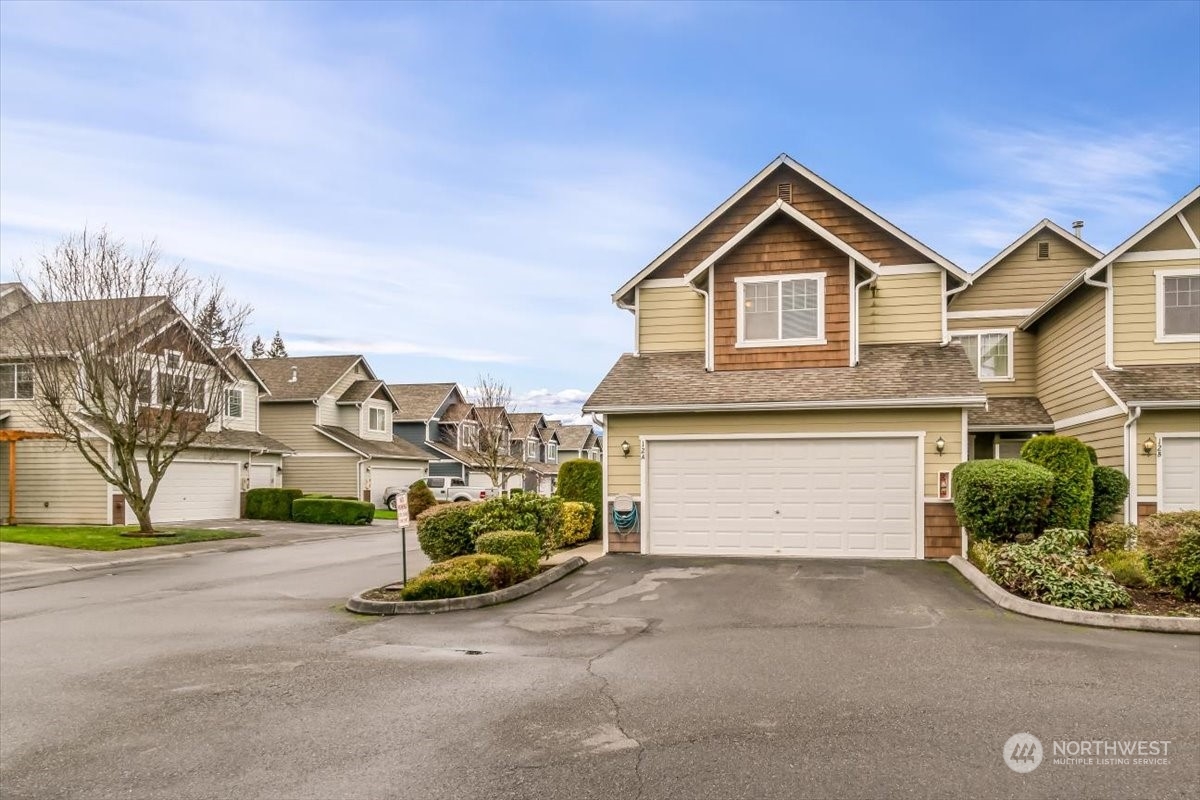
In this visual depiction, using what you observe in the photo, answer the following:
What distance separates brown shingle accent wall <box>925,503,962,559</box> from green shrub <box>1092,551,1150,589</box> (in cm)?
316

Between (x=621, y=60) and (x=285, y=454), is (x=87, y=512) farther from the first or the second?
(x=621, y=60)

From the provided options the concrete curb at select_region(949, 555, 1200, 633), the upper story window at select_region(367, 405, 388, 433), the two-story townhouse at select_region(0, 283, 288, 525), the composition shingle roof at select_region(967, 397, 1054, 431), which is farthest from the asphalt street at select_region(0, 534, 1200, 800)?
the upper story window at select_region(367, 405, 388, 433)

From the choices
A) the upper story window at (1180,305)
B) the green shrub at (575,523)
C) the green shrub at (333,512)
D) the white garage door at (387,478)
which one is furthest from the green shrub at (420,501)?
the upper story window at (1180,305)

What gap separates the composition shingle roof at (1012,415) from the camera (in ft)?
72.8

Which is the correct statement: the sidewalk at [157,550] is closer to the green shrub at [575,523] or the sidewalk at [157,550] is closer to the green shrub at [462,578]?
the green shrub at [575,523]

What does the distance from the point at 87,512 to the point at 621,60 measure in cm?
2329

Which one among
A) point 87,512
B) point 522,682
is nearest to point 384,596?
point 522,682

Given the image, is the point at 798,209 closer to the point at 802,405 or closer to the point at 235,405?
the point at 802,405

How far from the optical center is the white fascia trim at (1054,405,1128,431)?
692 inches

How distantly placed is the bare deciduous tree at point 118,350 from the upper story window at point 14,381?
352cm

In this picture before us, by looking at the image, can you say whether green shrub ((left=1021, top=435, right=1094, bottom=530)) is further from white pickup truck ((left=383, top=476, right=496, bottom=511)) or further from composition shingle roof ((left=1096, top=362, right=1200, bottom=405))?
white pickup truck ((left=383, top=476, right=496, bottom=511))

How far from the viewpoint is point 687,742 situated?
6086 mm

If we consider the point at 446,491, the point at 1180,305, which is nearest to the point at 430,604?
the point at 1180,305

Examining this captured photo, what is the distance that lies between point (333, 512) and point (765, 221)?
857 inches
